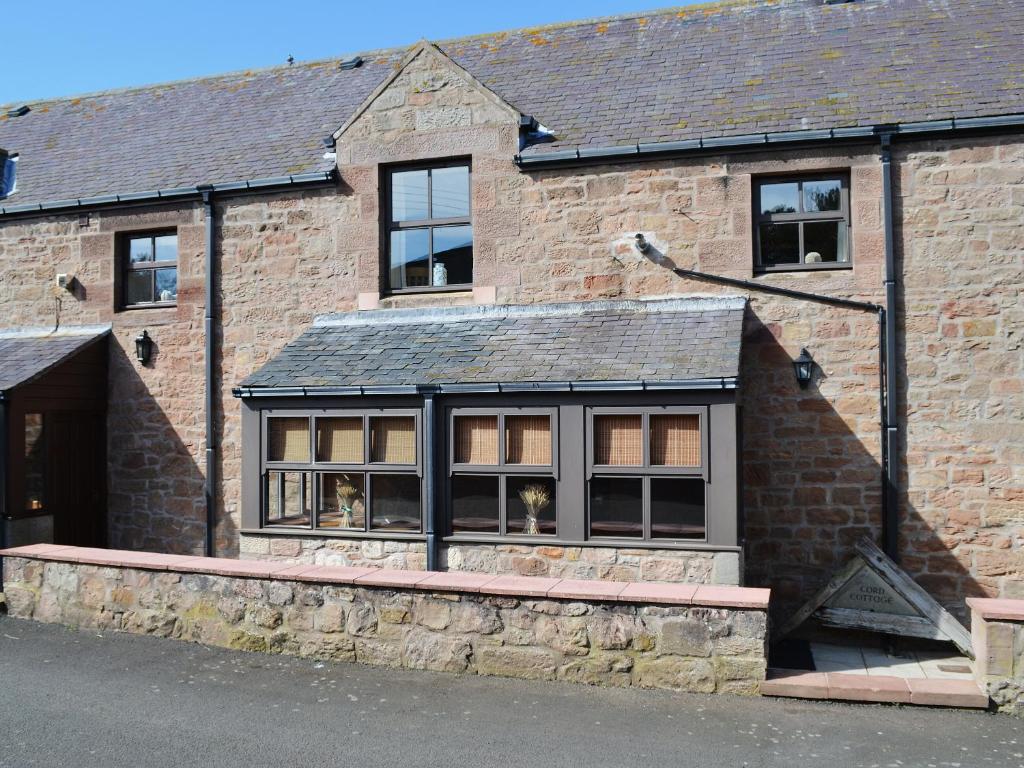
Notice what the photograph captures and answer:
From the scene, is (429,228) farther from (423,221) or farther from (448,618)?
(448,618)

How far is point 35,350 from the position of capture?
11258 millimetres

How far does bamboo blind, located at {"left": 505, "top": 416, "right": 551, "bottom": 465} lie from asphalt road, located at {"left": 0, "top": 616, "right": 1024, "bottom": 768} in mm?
2479

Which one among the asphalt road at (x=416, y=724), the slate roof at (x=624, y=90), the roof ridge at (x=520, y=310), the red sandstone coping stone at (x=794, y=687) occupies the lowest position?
the asphalt road at (x=416, y=724)

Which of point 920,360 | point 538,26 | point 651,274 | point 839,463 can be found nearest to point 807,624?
point 839,463

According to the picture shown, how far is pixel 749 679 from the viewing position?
6.14 metres

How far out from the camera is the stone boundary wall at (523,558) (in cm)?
793

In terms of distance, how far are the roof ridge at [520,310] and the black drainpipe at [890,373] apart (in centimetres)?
144

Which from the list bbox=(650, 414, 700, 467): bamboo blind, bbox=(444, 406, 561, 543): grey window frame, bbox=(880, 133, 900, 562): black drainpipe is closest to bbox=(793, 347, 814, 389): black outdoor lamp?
bbox=(880, 133, 900, 562): black drainpipe

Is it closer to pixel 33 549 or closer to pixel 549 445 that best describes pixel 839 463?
pixel 549 445

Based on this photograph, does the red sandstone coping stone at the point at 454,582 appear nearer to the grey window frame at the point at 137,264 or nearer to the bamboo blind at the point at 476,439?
the bamboo blind at the point at 476,439

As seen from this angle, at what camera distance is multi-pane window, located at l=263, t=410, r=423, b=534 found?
8.87 metres

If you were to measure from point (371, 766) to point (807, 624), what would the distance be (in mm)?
5428

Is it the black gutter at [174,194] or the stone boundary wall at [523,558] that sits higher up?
the black gutter at [174,194]

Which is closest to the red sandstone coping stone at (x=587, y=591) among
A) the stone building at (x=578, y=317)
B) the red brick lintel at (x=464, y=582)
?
the red brick lintel at (x=464, y=582)
